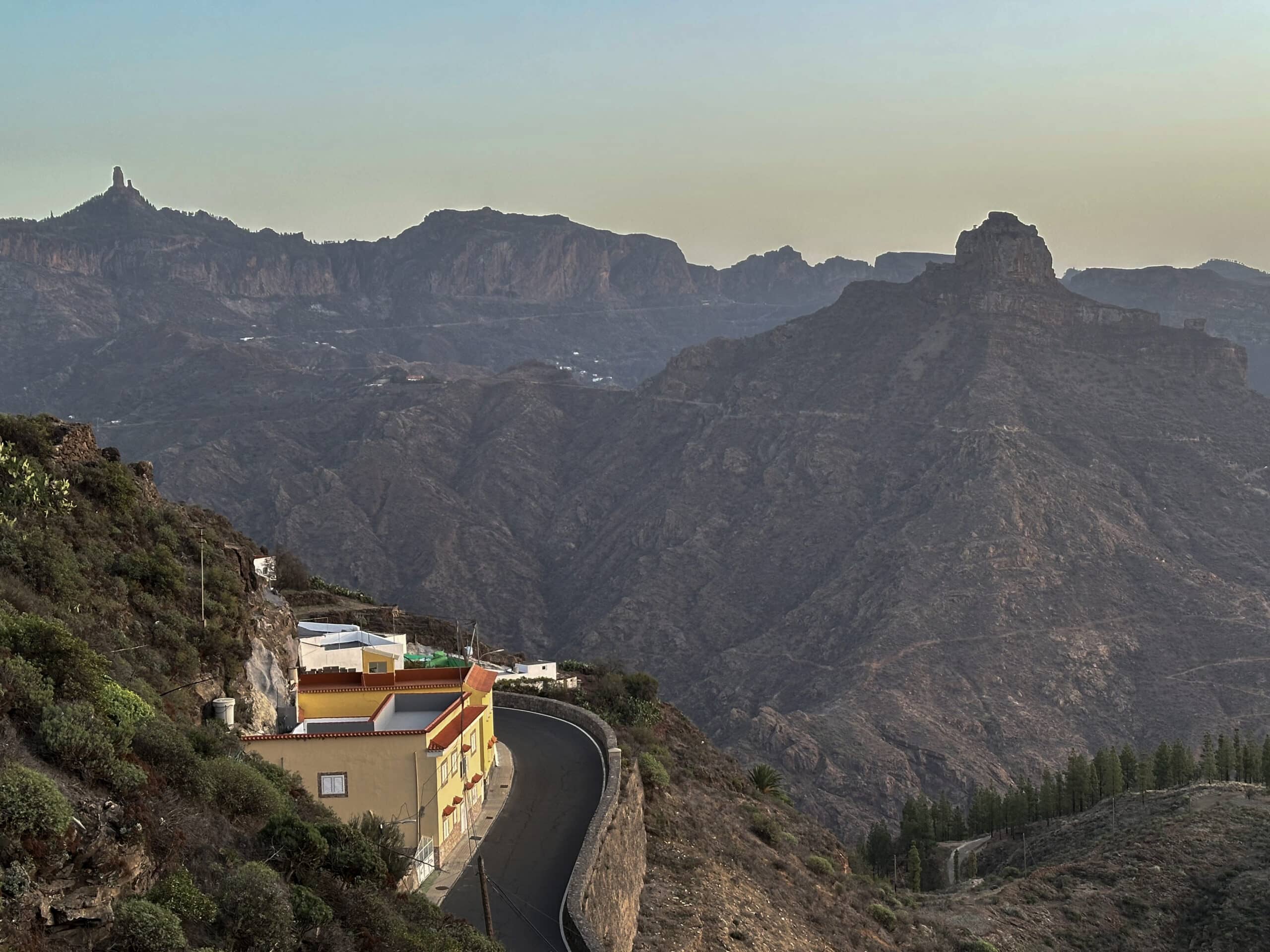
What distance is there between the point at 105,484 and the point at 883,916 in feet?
87.3

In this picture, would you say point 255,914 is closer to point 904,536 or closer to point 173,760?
point 173,760

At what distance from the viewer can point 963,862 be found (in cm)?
7175

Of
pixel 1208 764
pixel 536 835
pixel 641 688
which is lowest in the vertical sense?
pixel 1208 764

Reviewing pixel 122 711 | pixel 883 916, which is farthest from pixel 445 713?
pixel 883 916

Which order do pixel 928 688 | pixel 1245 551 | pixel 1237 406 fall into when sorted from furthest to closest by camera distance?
pixel 1237 406 → pixel 1245 551 → pixel 928 688

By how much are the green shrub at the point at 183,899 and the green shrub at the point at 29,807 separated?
150 centimetres

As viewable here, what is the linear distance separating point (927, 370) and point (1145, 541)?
41.7m

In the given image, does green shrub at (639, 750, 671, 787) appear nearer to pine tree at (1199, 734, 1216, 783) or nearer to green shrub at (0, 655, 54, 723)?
green shrub at (0, 655, 54, 723)

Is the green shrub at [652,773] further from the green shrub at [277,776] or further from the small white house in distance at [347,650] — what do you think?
the green shrub at [277,776]

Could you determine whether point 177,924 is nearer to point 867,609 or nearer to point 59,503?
point 59,503

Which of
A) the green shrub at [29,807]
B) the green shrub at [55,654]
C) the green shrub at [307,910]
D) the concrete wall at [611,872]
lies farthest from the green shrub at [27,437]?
the green shrub at [29,807]

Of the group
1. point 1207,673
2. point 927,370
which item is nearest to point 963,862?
point 1207,673

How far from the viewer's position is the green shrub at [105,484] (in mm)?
29266

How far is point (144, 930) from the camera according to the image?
47.8 feet
